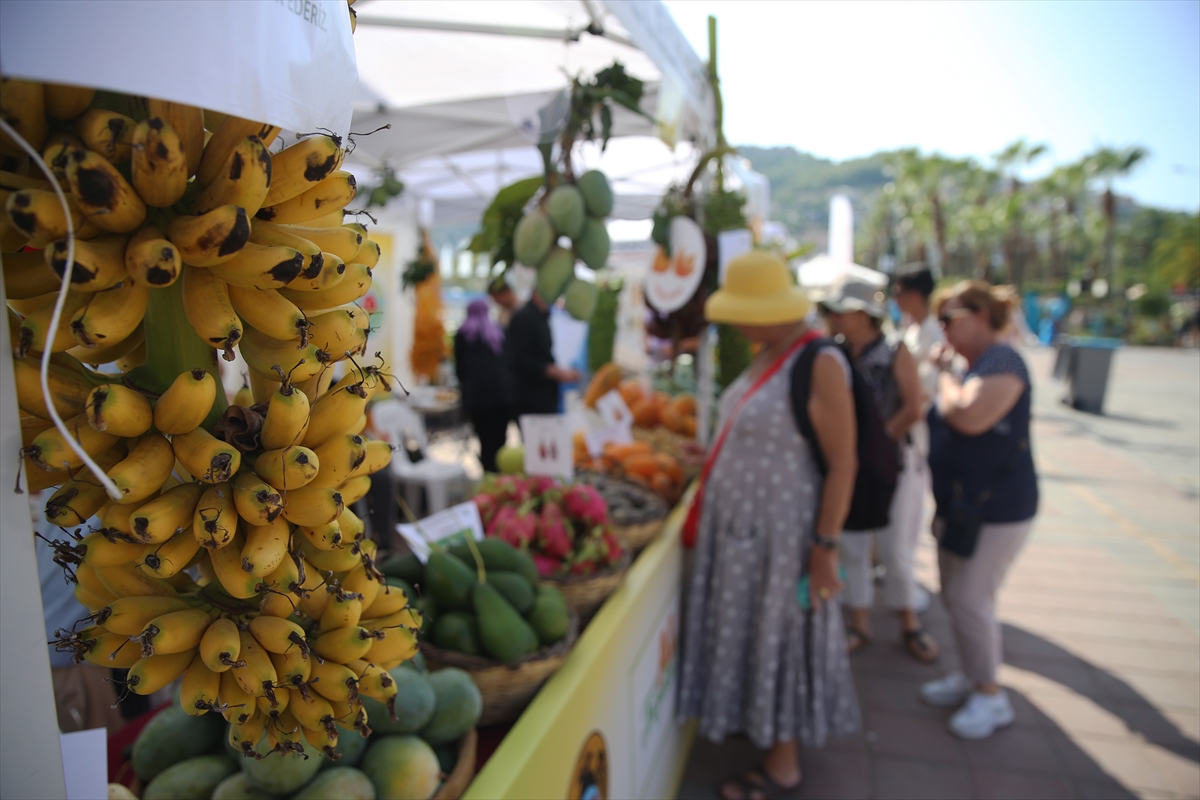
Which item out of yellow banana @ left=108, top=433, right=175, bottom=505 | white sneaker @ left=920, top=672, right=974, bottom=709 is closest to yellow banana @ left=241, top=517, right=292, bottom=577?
yellow banana @ left=108, top=433, right=175, bottom=505

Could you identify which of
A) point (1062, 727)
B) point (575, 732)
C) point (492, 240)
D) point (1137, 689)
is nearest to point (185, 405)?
point (575, 732)

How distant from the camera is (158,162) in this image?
633 mm

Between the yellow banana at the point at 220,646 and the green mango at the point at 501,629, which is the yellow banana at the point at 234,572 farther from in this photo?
the green mango at the point at 501,629

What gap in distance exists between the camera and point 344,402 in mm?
872

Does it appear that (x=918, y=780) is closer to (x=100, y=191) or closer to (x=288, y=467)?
(x=288, y=467)

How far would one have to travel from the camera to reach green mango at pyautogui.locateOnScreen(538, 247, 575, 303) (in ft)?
6.61

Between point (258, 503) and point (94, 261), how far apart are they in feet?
0.95

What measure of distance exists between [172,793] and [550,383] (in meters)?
4.08

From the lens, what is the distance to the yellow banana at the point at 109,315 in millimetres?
651

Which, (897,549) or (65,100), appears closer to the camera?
(65,100)

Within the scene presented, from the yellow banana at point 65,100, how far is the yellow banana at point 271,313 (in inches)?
8.3

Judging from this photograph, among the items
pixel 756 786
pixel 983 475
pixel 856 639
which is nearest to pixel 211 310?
pixel 756 786

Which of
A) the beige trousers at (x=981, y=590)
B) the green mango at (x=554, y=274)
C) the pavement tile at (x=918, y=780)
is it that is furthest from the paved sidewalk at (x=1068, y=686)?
the green mango at (x=554, y=274)

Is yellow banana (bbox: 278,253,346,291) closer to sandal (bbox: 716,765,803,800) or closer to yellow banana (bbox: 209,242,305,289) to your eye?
yellow banana (bbox: 209,242,305,289)
